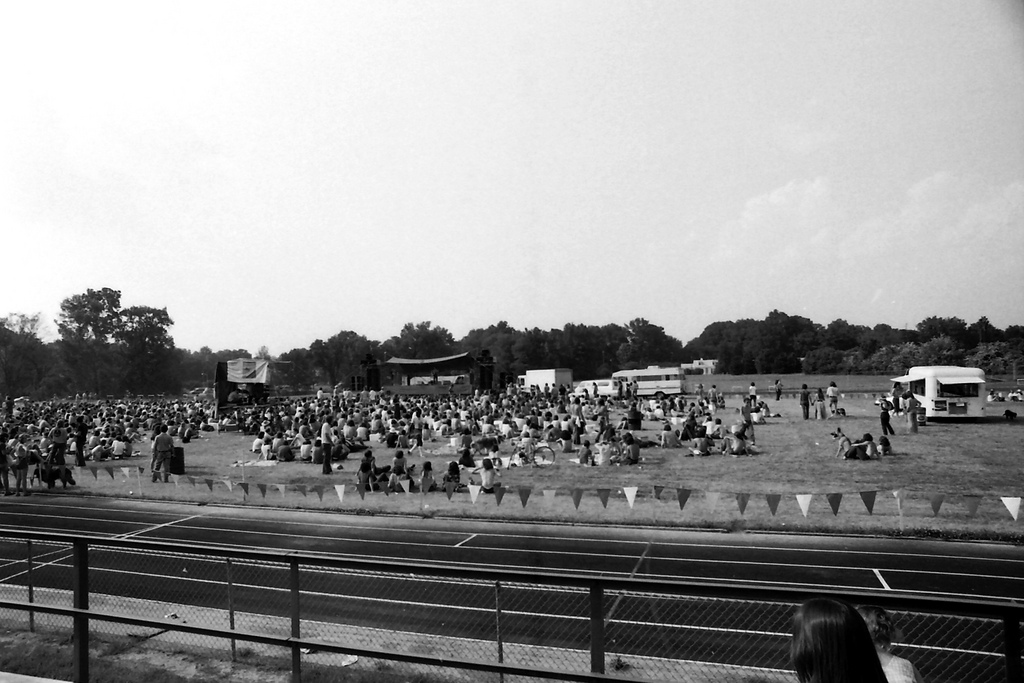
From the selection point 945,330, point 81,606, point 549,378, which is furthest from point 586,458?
point 945,330

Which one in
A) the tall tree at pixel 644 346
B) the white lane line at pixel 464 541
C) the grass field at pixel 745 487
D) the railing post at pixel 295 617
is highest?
the tall tree at pixel 644 346

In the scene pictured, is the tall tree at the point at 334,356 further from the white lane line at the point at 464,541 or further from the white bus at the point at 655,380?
the white lane line at the point at 464,541

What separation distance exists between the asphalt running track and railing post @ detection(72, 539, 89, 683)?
9.93ft

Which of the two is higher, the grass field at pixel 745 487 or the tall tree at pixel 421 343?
the tall tree at pixel 421 343

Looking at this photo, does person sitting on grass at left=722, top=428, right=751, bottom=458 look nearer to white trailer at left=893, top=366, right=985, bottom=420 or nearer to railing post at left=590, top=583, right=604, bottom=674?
white trailer at left=893, top=366, right=985, bottom=420

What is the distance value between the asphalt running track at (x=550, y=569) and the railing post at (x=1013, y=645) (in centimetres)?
409

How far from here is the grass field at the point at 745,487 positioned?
47.1 ft

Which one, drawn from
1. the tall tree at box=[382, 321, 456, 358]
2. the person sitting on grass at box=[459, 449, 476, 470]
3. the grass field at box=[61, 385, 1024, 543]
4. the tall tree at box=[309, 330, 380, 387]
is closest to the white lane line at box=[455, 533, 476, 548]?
the grass field at box=[61, 385, 1024, 543]

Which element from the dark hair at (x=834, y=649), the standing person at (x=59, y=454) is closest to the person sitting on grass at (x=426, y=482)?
the standing person at (x=59, y=454)

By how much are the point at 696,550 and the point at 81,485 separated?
1954 cm

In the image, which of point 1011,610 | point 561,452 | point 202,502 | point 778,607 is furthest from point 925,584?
point 202,502

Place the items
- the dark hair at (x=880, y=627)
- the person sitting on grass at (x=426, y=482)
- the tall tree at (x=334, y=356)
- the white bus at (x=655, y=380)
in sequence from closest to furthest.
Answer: the dark hair at (x=880, y=627)
the person sitting on grass at (x=426, y=482)
the white bus at (x=655, y=380)
the tall tree at (x=334, y=356)

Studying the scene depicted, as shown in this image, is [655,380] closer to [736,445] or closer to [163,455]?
[736,445]

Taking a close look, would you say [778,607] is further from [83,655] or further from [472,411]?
[472,411]
